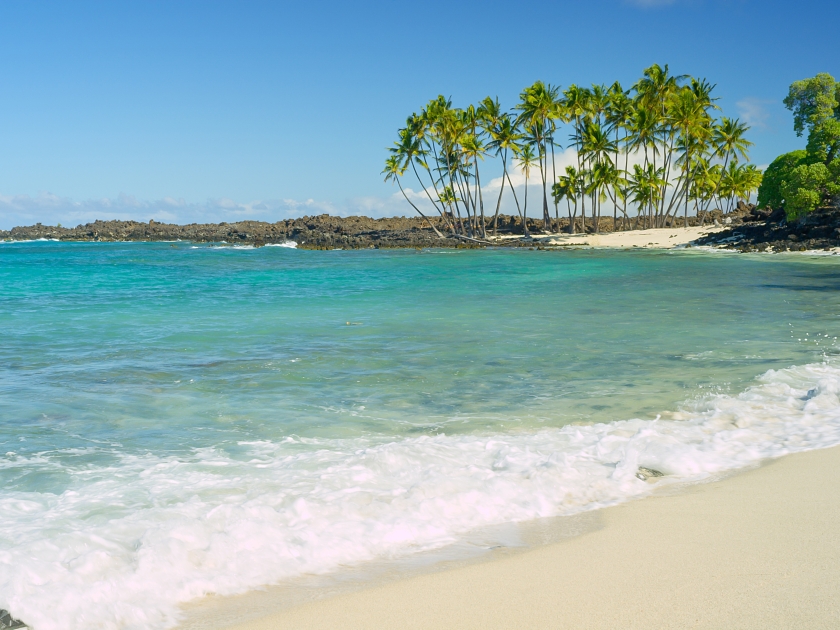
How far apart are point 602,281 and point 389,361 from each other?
58.8 ft

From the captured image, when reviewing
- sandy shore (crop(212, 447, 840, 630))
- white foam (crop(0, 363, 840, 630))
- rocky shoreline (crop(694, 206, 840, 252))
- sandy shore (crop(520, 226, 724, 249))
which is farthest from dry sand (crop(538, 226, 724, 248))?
sandy shore (crop(212, 447, 840, 630))

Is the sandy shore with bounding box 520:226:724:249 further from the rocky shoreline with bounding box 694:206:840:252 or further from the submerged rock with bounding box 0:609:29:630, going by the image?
the submerged rock with bounding box 0:609:29:630

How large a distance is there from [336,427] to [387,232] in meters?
74.6

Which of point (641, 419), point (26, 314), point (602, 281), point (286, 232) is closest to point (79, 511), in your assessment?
point (641, 419)

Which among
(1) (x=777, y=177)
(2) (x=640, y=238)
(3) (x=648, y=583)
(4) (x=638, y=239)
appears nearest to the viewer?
(3) (x=648, y=583)

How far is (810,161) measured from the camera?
39906 millimetres

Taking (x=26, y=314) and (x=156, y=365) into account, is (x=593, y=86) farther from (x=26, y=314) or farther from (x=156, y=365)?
(x=156, y=365)

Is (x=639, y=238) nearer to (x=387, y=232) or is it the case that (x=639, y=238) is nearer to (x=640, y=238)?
(x=640, y=238)

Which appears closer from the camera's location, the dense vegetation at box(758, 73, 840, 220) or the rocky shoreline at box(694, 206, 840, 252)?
the dense vegetation at box(758, 73, 840, 220)

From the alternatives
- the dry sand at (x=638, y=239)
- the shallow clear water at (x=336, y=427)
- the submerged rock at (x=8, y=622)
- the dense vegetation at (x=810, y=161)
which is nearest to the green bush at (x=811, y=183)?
the dense vegetation at (x=810, y=161)

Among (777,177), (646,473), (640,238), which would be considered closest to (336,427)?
(646,473)

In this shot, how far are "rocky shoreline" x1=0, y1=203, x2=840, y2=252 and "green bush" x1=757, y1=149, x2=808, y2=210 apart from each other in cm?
213

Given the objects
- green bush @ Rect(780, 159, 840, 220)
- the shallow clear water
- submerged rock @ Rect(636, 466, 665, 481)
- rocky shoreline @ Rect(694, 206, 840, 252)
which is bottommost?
submerged rock @ Rect(636, 466, 665, 481)

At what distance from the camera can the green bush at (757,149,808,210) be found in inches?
1676
